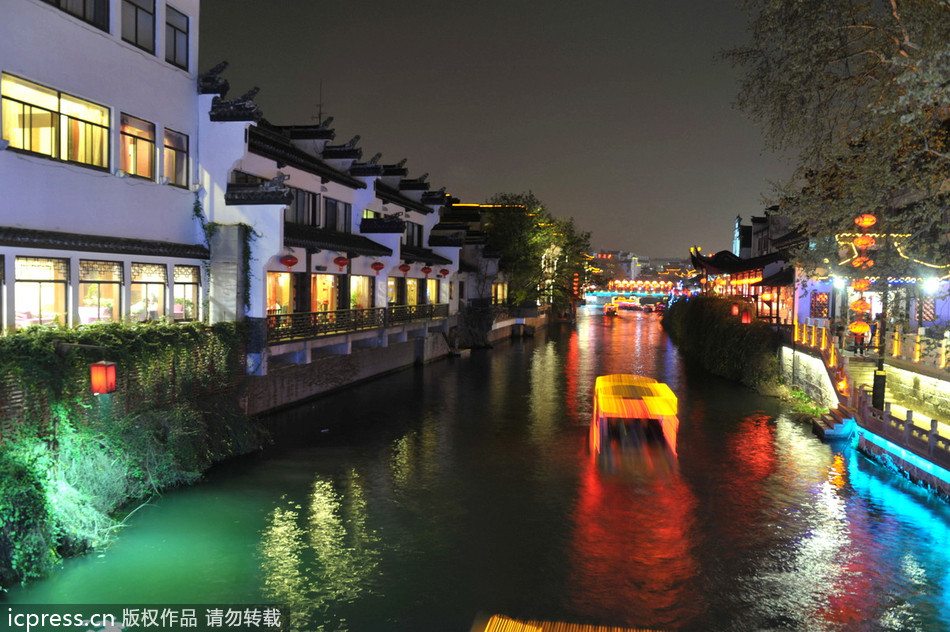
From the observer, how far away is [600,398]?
2514 centimetres

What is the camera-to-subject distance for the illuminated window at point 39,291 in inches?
690

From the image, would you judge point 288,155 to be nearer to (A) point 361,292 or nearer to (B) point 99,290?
(A) point 361,292

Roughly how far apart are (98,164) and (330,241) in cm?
1220

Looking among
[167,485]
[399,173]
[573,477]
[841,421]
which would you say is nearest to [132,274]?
[167,485]

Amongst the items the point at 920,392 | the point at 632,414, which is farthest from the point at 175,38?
the point at 920,392

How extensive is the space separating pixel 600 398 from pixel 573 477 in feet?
13.8

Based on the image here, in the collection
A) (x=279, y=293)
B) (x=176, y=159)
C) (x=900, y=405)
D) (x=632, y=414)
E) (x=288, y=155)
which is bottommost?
(x=632, y=414)

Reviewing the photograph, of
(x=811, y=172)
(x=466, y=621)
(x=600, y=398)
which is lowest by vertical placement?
(x=466, y=621)

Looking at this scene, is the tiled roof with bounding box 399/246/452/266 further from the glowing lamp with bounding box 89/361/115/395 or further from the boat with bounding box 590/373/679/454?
the glowing lamp with bounding box 89/361/115/395

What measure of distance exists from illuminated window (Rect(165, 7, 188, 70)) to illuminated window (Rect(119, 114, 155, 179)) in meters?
2.60

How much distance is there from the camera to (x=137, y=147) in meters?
21.4

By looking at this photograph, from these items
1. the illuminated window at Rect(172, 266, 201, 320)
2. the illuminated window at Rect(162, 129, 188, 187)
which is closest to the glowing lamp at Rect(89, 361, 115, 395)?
the illuminated window at Rect(172, 266, 201, 320)

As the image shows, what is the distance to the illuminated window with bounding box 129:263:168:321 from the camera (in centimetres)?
2128

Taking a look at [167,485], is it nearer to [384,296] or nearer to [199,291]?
[199,291]
